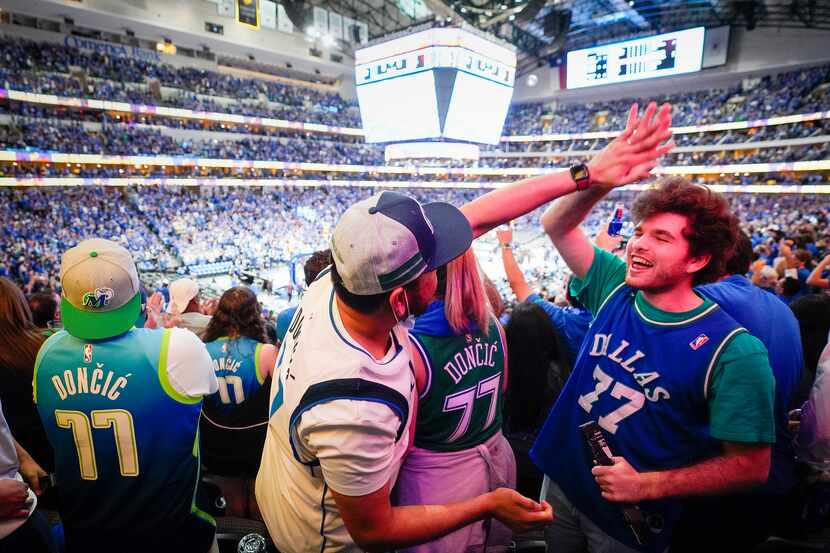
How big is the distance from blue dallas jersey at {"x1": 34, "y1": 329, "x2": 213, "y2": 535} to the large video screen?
124ft

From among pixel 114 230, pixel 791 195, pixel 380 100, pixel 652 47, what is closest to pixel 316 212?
pixel 114 230

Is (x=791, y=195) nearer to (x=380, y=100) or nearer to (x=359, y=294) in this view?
(x=380, y=100)

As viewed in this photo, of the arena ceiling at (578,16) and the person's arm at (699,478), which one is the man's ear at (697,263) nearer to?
the person's arm at (699,478)

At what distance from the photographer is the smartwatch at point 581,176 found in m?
1.65

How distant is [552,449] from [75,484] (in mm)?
1995

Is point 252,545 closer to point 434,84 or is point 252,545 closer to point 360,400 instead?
point 360,400

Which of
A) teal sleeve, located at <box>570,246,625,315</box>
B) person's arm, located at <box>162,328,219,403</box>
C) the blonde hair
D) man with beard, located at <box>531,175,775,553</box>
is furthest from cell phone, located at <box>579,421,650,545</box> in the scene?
person's arm, located at <box>162,328,219,403</box>

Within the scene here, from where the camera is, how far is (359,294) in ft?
3.76

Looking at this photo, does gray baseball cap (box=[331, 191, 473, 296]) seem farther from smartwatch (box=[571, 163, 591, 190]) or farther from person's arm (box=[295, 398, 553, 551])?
smartwatch (box=[571, 163, 591, 190])

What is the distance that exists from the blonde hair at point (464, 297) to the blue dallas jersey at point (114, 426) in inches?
43.8

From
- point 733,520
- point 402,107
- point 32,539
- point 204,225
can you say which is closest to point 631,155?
point 733,520

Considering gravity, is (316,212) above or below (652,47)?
below

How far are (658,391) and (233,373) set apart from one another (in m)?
2.14

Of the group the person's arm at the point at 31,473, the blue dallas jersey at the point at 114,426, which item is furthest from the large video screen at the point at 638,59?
the person's arm at the point at 31,473
